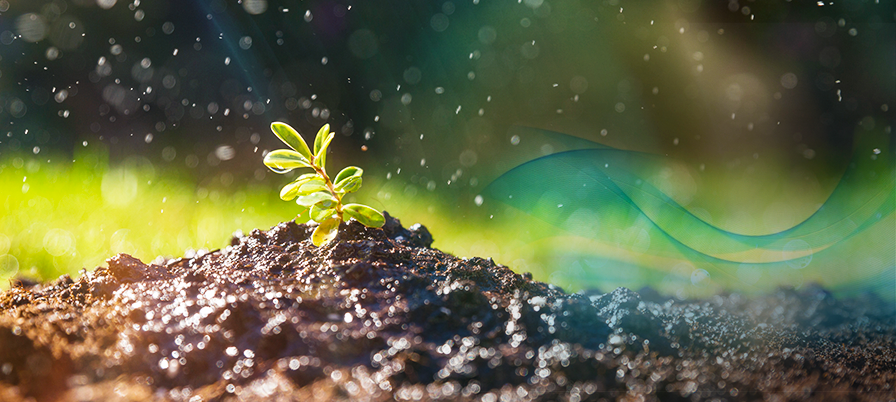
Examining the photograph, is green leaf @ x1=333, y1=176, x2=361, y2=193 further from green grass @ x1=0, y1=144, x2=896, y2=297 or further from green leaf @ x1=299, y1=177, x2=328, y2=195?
green grass @ x1=0, y1=144, x2=896, y2=297

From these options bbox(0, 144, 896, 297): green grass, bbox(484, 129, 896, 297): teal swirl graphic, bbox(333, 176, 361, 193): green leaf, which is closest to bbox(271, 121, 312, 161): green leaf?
bbox(333, 176, 361, 193): green leaf

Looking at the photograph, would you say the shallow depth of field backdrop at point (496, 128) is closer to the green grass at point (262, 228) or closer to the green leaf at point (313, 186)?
the green grass at point (262, 228)

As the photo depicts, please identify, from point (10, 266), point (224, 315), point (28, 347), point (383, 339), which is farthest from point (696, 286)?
point (10, 266)

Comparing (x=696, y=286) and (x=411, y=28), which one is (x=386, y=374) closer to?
(x=696, y=286)

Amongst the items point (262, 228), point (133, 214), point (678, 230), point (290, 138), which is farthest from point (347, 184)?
point (678, 230)

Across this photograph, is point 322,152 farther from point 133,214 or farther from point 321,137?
point 133,214

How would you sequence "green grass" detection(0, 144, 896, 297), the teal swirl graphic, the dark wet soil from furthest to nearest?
the teal swirl graphic < "green grass" detection(0, 144, 896, 297) < the dark wet soil
